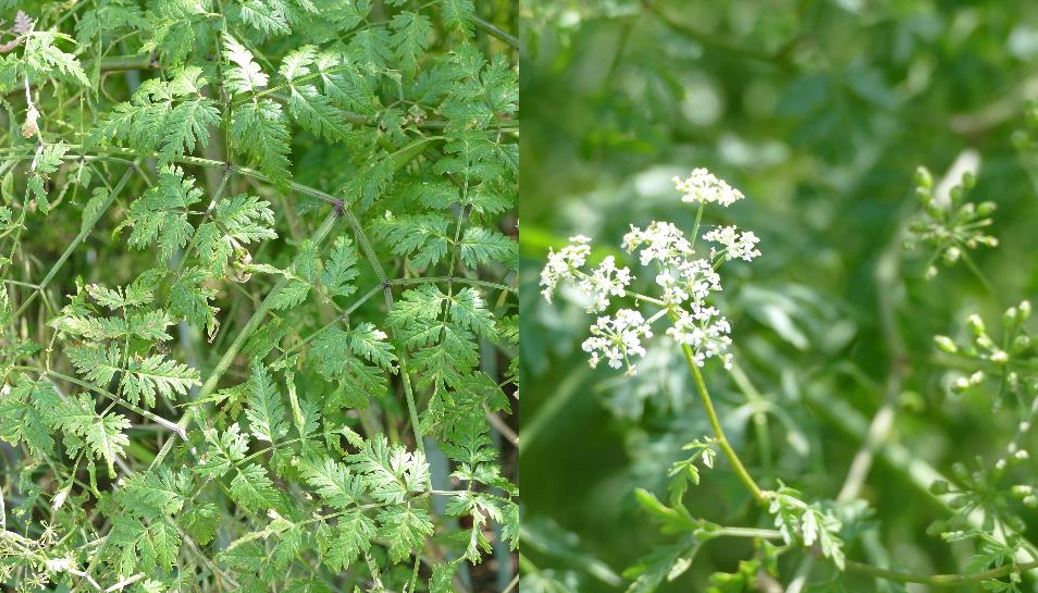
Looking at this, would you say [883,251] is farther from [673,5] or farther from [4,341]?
[4,341]

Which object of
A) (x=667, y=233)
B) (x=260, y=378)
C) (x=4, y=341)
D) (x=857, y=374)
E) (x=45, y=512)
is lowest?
(x=45, y=512)

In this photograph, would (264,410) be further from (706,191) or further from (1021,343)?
(1021,343)

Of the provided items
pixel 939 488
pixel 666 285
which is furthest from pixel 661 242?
pixel 939 488

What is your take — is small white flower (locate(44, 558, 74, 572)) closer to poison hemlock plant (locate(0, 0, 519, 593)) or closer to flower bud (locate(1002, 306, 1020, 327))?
poison hemlock plant (locate(0, 0, 519, 593))

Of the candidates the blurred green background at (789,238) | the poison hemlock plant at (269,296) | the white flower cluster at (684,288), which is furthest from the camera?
the blurred green background at (789,238)

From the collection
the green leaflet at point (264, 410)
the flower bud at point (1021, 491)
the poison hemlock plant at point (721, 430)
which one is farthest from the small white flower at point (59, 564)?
the flower bud at point (1021, 491)

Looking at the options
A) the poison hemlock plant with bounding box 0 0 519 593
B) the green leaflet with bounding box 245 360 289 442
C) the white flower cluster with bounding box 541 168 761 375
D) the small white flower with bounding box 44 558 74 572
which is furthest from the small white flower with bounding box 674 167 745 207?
the small white flower with bounding box 44 558 74 572

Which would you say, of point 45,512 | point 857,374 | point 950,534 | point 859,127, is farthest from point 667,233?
point 859,127

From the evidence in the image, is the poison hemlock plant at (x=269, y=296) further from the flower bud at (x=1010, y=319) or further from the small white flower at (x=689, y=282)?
the flower bud at (x=1010, y=319)
